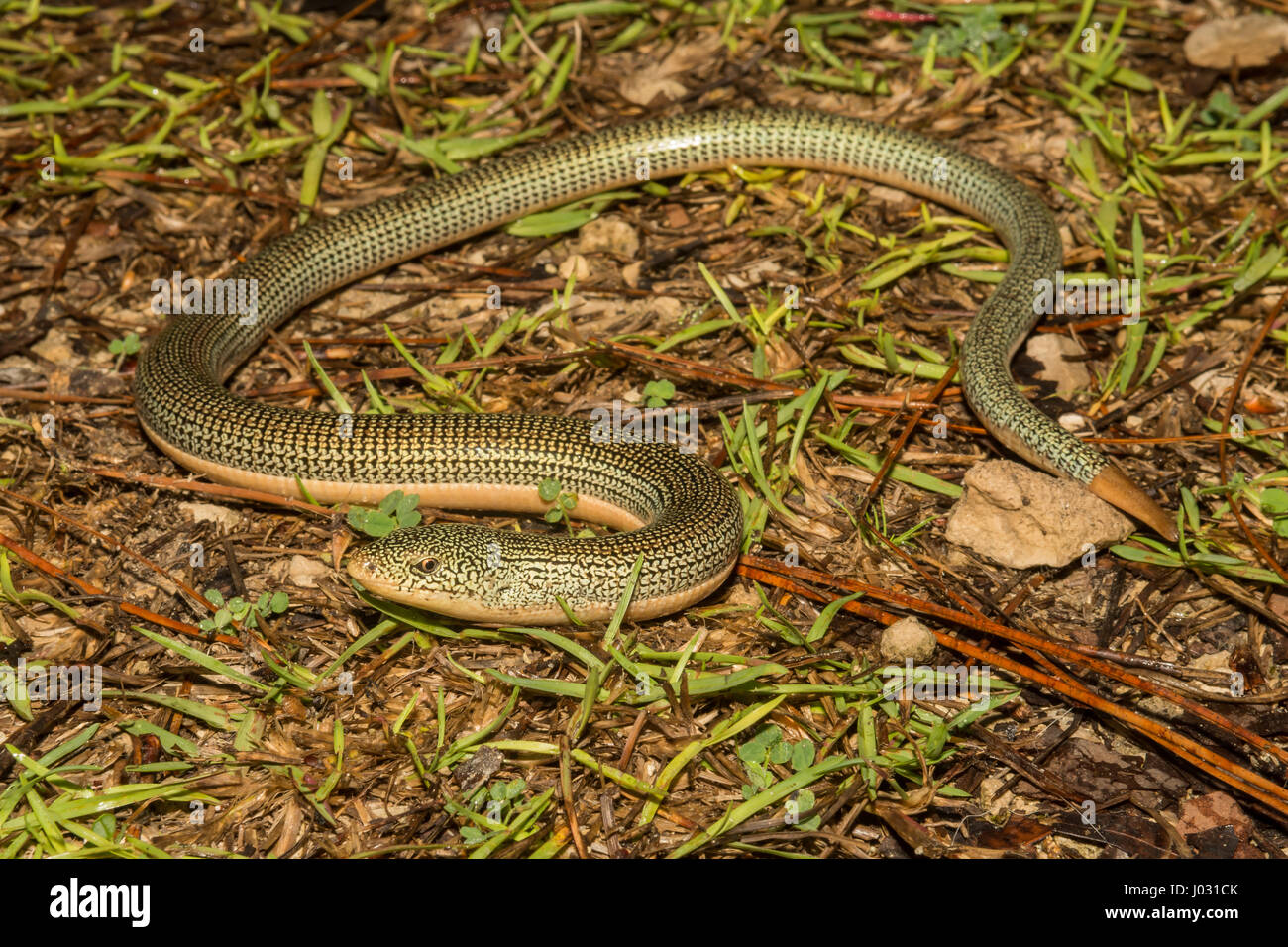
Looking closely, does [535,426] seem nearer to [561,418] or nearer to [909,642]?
[561,418]

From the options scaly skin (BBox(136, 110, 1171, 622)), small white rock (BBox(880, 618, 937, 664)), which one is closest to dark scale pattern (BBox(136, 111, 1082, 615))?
scaly skin (BBox(136, 110, 1171, 622))

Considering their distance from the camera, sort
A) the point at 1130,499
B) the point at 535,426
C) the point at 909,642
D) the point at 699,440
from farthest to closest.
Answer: the point at 699,440 < the point at 535,426 < the point at 1130,499 < the point at 909,642

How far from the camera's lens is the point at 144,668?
4.89 metres

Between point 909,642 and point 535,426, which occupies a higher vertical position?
point 535,426

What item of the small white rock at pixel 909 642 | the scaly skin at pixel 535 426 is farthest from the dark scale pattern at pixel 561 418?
the small white rock at pixel 909 642

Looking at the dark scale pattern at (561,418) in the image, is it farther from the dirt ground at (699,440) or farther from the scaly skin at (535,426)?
the dirt ground at (699,440)

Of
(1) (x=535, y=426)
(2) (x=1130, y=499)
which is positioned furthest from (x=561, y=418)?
(2) (x=1130, y=499)

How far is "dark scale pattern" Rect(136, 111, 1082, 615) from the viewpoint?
16.4 feet

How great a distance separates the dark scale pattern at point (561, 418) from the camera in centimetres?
500

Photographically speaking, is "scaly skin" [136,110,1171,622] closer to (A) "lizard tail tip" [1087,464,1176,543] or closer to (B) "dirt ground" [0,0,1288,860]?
(A) "lizard tail tip" [1087,464,1176,543]

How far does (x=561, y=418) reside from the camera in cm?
568

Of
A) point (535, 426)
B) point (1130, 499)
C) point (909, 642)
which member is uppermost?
point (1130, 499)
